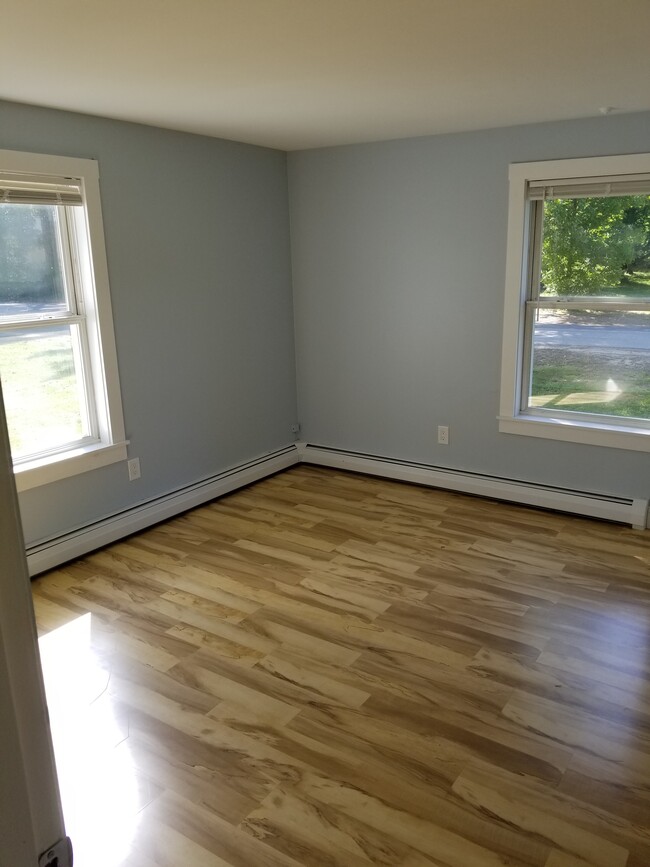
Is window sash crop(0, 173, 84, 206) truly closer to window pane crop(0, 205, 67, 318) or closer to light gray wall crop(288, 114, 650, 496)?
window pane crop(0, 205, 67, 318)

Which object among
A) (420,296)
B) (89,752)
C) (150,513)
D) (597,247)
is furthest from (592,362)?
(89,752)

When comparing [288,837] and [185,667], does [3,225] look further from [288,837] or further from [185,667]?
[288,837]

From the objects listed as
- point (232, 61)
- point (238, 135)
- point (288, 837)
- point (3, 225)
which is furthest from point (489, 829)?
point (238, 135)

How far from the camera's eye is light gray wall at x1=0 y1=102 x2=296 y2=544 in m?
3.52

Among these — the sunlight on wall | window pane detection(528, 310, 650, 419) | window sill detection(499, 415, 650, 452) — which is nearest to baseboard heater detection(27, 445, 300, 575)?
the sunlight on wall

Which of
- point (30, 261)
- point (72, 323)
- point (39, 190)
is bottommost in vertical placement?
point (72, 323)

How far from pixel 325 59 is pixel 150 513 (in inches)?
101

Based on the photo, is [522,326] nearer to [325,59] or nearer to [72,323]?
[325,59]

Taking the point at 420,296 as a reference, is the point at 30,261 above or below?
above

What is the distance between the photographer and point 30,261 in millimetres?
3275

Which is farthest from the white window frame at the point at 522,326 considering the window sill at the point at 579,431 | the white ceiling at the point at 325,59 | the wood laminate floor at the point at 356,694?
the wood laminate floor at the point at 356,694

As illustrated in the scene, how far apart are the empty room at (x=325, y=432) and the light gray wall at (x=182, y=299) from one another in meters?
0.02

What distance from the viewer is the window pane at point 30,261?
10.4 feet

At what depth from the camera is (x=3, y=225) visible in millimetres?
3148
